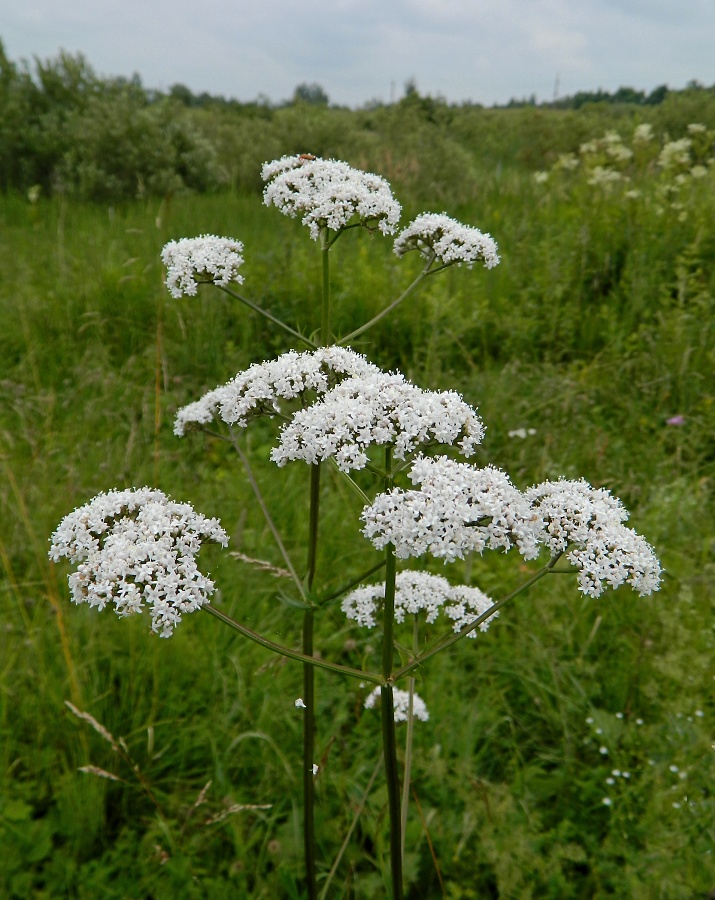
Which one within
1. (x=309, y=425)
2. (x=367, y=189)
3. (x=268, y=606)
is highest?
(x=367, y=189)

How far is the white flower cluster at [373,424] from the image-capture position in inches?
67.9

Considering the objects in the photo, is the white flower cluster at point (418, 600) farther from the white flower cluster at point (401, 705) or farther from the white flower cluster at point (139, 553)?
the white flower cluster at point (139, 553)

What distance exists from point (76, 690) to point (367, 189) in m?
2.34

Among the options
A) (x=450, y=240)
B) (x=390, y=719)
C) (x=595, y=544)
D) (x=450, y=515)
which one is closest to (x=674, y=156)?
(x=450, y=240)

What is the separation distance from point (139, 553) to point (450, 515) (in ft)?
2.58

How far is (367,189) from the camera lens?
266cm

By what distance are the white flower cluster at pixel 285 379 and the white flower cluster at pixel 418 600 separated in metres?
0.74

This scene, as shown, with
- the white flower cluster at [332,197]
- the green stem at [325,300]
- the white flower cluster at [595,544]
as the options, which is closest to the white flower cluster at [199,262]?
the white flower cluster at [332,197]

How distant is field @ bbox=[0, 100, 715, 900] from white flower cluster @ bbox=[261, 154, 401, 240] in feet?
1.82

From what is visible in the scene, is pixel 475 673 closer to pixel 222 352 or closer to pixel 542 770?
pixel 542 770

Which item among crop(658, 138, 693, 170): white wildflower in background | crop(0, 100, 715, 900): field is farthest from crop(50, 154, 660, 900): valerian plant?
crop(658, 138, 693, 170): white wildflower in background

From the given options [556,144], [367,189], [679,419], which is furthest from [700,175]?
[556,144]

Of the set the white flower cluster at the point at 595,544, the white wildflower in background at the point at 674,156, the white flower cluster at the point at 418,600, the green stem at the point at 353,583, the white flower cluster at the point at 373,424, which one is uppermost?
the white wildflower in background at the point at 674,156

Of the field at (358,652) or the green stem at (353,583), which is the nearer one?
the green stem at (353,583)
